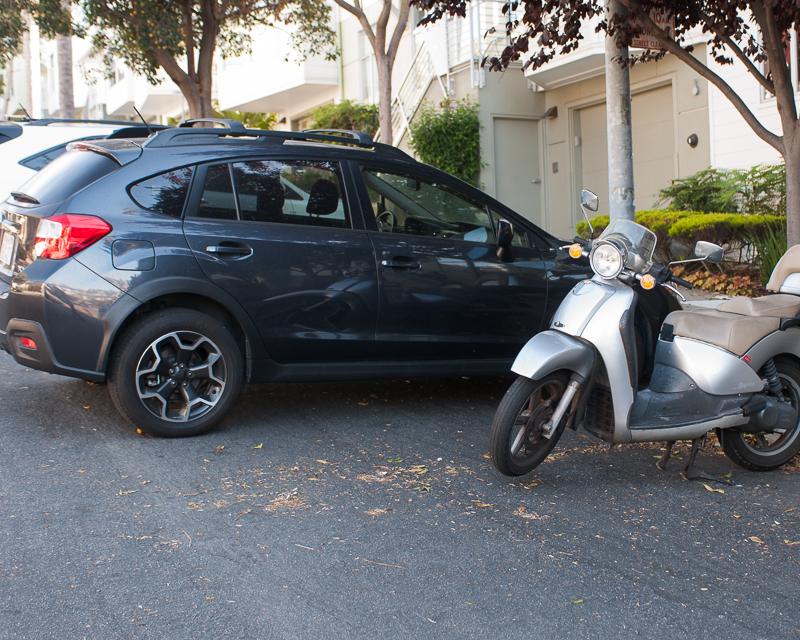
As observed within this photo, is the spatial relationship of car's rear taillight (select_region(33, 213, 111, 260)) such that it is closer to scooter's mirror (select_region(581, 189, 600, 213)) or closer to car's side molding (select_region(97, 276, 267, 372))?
→ car's side molding (select_region(97, 276, 267, 372))

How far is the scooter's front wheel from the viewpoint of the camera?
4691 mm

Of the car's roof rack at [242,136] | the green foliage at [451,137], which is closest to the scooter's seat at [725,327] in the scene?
the car's roof rack at [242,136]

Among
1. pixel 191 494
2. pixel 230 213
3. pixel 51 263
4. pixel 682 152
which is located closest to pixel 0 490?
pixel 191 494

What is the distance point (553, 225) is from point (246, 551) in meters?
16.5

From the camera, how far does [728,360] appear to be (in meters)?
5.03

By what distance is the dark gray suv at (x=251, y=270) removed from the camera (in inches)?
217

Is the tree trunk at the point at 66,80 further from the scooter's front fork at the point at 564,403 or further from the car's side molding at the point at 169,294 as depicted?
the scooter's front fork at the point at 564,403

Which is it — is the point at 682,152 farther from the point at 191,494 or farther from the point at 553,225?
the point at 191,494

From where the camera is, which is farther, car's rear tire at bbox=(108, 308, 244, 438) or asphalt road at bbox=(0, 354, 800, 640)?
car's rear tire at bbox=(108, 308, 244, 438)

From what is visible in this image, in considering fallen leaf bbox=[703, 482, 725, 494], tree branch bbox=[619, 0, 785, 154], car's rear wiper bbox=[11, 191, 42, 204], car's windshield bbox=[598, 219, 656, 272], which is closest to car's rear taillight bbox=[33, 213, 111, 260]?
car's rear wiper bbox=[11, 191, 42, 204]

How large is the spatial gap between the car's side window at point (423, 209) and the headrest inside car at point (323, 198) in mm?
241

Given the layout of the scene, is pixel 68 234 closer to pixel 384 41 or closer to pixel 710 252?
pixel 710 252

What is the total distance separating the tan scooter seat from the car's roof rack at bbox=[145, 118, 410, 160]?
93.6 inches

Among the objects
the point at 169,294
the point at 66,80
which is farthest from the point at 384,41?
the point at 66,80
